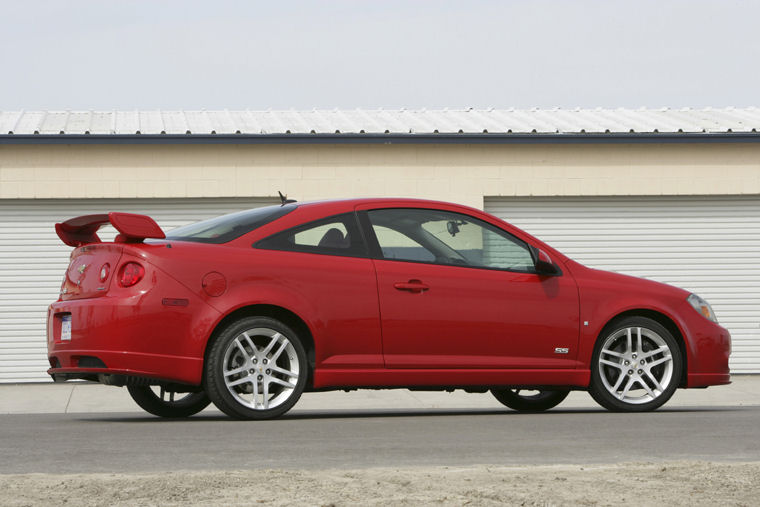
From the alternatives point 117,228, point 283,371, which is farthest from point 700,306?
point 117,228

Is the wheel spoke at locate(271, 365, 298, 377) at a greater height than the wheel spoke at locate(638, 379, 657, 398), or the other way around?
the wheel spoke at locate(271, 365, 298, 377)

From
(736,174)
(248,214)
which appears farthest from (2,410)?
(736,174)

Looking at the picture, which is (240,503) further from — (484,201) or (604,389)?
(484,201)

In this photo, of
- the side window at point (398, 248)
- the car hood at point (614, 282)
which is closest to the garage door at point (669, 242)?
the car hood at point (614, 282)

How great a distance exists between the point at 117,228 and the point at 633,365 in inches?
144

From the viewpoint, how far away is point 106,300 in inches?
300

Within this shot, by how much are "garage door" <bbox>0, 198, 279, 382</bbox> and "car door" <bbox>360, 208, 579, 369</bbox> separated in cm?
866

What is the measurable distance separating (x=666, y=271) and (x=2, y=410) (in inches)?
365

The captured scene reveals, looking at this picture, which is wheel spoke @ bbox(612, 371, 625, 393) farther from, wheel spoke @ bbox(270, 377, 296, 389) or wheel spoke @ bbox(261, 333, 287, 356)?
wheel spoke @ bbox(261, 333, 287, 356)

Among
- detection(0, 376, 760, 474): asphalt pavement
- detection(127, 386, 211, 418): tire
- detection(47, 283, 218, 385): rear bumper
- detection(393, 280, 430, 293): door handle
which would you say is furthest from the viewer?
detection(127, 386, 211, 418): tire

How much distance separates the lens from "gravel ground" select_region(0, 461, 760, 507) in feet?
15.2

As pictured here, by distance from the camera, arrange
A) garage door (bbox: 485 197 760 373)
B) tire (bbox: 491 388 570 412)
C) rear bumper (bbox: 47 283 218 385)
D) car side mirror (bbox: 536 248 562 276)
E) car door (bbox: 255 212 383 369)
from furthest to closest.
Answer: garage door (bbox: 485 197 760 373) → tire (bbox: 491 388 570 412) → car side mirror (bbox: 536 248 562 276) → car door (bbox: 255 212 383 369) → rear bumper (bbox: 47 283 218 385)

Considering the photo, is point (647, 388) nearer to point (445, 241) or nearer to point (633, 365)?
point (633, 365)

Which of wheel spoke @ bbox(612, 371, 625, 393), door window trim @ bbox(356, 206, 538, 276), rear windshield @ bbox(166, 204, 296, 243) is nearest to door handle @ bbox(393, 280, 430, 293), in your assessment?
door window trim @ bbox(356, 206, 538, 276)
